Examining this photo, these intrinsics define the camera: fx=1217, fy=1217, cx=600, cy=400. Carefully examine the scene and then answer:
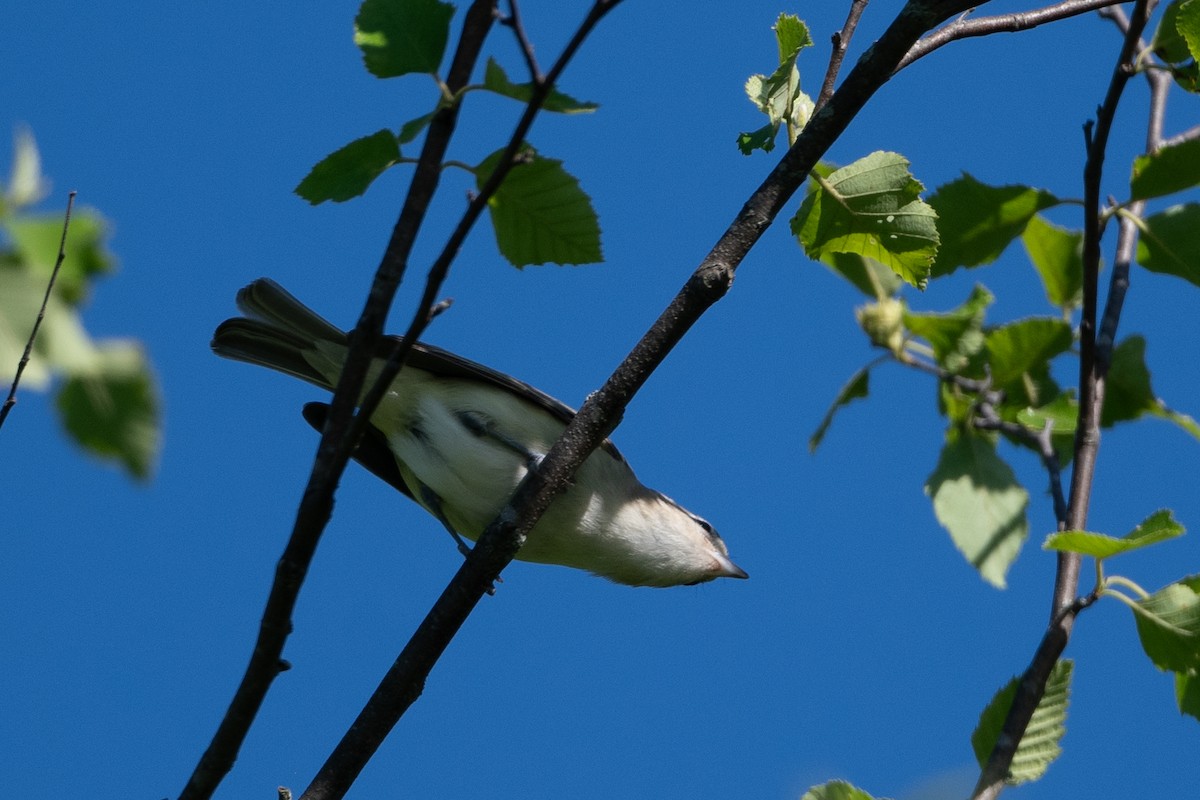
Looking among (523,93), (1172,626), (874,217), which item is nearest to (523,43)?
(523,93)

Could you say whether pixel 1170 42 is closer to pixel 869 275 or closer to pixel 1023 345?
pixel 1023 345

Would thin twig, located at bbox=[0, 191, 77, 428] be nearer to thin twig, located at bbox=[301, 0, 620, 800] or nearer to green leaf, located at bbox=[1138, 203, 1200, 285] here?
thin twig, located at bbox=[301, 0, 620, 800]

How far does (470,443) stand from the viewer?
201 inches

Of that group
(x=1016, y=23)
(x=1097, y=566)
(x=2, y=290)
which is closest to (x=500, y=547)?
(x=1097, y=566)

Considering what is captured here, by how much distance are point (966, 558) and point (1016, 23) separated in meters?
2.03

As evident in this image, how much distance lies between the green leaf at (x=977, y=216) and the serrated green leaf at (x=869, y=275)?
583 millimetres

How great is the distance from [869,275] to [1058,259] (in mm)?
714

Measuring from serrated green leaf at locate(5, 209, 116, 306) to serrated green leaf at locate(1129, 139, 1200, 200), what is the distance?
3.43 metres

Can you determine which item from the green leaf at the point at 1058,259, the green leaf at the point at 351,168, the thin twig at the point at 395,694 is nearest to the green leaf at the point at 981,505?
the green leaf at the point at 1058,259

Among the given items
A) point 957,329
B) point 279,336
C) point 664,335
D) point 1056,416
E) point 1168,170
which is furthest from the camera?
point 279,336

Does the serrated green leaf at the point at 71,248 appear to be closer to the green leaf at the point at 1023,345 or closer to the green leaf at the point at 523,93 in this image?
the green leaf at the point at 523,93

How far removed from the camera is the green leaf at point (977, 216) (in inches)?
164

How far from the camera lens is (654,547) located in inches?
216

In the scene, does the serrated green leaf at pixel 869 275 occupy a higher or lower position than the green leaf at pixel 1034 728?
higher
